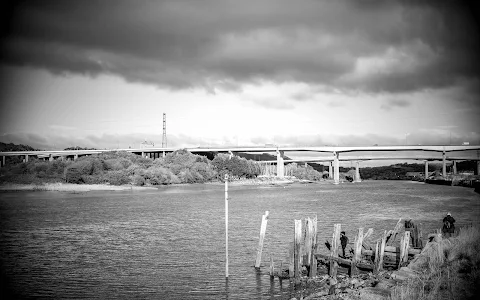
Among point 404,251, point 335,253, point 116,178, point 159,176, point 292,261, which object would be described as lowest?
point 292,261

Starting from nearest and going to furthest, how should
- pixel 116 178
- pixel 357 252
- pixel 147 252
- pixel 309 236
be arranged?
pixel 357 252 < pixel 309 236 < pixel 147 252 < pixel 116 178

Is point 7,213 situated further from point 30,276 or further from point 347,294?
point 347,294

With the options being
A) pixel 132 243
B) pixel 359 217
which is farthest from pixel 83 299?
pixel 359 217

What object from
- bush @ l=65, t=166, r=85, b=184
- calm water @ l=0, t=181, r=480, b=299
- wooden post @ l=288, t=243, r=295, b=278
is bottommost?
calm water @ l=0, t=181, r=480, b=299

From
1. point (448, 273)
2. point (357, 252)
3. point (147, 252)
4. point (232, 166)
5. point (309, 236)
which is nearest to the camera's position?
point (448, 273)

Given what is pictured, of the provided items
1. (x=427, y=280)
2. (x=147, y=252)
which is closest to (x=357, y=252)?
(x=427, y=280)

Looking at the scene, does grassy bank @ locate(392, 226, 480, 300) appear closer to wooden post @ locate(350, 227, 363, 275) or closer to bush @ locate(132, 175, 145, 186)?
wooden post @ locate(350, 227, 363, 275)

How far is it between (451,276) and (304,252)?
7852 millimetres

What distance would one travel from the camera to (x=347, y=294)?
14.4 metres

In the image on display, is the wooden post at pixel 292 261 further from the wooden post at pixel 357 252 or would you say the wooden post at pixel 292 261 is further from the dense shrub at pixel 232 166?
the dense shrub at pixel 232 166

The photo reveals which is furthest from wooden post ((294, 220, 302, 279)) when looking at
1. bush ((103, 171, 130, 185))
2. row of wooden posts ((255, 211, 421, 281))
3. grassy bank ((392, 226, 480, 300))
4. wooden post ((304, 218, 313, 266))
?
bush ((103, 171, 130, 185))

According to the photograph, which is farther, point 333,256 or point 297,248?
point 333,256

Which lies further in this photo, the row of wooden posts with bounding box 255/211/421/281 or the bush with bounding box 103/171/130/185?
the bush with bounding box 103/171/130/185

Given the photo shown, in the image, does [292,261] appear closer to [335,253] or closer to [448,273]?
[335,253]
